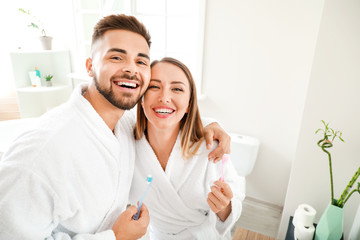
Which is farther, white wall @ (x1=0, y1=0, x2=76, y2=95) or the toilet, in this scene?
white wall @ (x1=0, y1=0, x2=76, y2=95)

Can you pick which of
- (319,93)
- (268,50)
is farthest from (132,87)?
(268,50)

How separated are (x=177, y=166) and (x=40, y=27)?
2.79 meters

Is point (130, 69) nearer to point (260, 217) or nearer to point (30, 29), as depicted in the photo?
point (260, 217)

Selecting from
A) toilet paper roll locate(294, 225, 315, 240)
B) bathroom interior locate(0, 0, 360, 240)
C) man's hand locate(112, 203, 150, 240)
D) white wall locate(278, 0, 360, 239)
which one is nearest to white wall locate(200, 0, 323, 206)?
bathroom interior locate(0, 0, 360, 240)

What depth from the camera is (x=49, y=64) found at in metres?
2.94

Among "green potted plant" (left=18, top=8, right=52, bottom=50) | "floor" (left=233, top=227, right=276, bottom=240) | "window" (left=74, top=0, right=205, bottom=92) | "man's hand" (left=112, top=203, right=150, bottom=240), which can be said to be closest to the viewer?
"man's hand" (left=112, top=203, right=150, bottom=240)

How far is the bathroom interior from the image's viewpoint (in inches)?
46.4

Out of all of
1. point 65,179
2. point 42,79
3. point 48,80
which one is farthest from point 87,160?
point 42,79

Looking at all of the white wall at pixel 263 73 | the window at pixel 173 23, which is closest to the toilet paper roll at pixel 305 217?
the white wall at pixel 263 73

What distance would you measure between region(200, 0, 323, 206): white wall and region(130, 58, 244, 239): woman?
1.04 metres

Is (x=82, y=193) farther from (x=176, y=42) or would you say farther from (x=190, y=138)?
(x=176, y=42)

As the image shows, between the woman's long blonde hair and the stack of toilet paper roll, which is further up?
the woman's long blonde hair

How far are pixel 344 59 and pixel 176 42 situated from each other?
1550mm

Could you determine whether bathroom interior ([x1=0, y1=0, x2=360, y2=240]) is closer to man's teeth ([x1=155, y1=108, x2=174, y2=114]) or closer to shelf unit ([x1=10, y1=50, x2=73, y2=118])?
shelf unit ([x1=10, y1=50, x2=73, y2=118])
